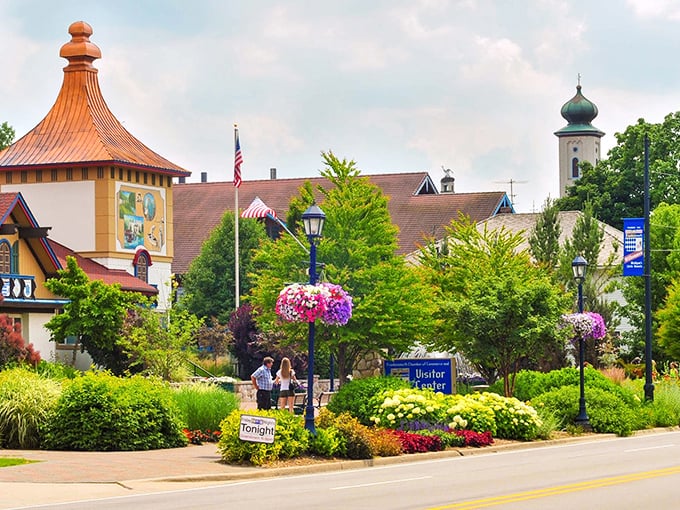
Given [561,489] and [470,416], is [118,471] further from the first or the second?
[470,416]

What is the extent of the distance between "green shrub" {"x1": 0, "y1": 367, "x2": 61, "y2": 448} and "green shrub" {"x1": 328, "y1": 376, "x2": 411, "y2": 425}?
6.80m

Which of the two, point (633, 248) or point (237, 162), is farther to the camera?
point (237, 162)

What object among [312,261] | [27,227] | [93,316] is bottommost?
[93,316]

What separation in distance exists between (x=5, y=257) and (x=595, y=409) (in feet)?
75.4

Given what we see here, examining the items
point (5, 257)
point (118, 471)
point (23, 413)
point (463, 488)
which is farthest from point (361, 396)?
point (5, 257)

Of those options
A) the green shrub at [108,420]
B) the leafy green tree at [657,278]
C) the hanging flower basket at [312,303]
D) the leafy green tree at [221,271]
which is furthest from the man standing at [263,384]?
the leafy green tree at [221,271]

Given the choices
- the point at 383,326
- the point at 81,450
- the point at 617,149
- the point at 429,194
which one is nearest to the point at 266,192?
the point at 429,194

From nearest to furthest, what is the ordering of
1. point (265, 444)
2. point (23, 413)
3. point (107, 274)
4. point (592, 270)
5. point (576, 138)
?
point (265, 444) → point (23, 413) → point (107, 274) → point (592, 270) → point (576, 138)

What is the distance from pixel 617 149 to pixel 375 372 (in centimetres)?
3981

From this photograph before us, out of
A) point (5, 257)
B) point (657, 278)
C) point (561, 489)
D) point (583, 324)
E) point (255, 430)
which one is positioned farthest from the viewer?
point (657, 278)

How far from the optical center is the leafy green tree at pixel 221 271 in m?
70.1

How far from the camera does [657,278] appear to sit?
65.1 meters

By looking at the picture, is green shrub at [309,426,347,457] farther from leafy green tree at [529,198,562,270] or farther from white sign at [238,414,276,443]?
leafy green tree at [529,198,562,270]

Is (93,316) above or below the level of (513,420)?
above
